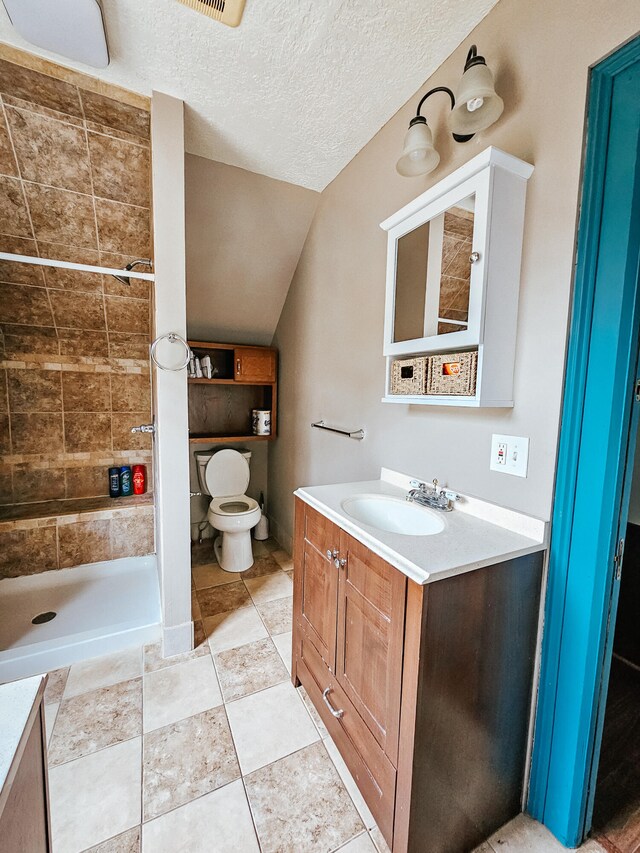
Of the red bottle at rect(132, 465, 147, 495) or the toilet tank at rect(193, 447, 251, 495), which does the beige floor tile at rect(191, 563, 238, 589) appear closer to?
the toilet tank at rect(193, 447, 251, 495)

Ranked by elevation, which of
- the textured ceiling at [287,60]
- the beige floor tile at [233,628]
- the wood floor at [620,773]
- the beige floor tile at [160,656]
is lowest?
the beige floor tile at [160,656]

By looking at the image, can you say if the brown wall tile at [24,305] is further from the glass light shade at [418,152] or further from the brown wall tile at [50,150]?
the glass light shade at [418,152]

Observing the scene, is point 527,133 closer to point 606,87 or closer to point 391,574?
point 606,87

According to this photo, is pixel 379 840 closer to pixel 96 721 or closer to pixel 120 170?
pixel 96 721

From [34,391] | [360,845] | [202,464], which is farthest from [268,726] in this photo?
[34,391]

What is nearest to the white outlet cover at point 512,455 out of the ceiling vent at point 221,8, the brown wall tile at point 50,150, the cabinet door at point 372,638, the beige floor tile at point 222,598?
the cabinet door at point 372,638

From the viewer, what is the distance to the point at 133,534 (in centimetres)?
250

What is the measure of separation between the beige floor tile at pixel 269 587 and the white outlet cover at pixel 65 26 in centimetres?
271

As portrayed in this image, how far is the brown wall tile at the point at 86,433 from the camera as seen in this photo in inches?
99.3

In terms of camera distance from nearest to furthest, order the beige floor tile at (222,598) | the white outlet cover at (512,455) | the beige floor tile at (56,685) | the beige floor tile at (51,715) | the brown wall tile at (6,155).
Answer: the white outlet cover at (512,455) → the beige floor tile at (51,715) → the beige floor tile at (56,685) → the brown wall tile at (6,155) → the beige floor tile at (222,598)

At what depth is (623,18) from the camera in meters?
0.85

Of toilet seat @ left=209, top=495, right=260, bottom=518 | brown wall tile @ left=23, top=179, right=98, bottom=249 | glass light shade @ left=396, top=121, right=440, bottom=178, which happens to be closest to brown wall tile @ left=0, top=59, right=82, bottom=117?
brown wall tile @ left=23, top=179, right=98, bottom=249

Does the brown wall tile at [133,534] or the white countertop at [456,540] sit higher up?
the white countertop at [456,540]

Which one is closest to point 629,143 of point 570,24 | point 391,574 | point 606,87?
point 606,87
